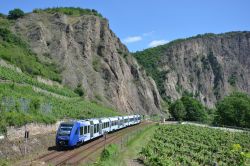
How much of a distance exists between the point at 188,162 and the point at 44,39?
2917 inches

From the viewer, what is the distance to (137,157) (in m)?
34.4

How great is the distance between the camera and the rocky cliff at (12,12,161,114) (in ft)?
309

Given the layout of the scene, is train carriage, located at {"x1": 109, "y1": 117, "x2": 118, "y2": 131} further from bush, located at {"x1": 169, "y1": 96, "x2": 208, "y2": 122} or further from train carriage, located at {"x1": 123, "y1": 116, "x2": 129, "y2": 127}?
bush, located at {"x1": 169, "y1": 96, "x2": 208, "y2": 122}

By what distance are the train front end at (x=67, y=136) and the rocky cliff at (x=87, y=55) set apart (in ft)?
174

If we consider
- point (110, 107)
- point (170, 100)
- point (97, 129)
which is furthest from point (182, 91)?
point (97, 129)

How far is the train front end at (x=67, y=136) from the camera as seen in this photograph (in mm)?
35344

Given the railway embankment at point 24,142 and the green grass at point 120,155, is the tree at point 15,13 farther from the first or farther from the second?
the green grass at point 120,155

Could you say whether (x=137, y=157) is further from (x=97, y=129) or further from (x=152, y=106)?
(x=152, y=106)

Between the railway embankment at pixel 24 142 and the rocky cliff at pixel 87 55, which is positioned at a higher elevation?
the rocky cliff at pixel 87 55

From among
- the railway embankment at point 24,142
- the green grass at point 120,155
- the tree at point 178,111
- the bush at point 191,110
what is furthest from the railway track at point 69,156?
the bush at point 191,110

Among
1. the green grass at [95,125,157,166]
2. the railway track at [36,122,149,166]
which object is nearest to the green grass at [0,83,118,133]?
the railway track at [36,122,149,166]

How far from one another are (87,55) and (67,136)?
71316 millimetres

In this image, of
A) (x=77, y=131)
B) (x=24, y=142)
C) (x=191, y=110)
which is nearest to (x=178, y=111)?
(x=191, y=110)

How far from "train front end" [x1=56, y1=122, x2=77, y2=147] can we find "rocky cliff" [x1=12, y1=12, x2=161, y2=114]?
174 ft
